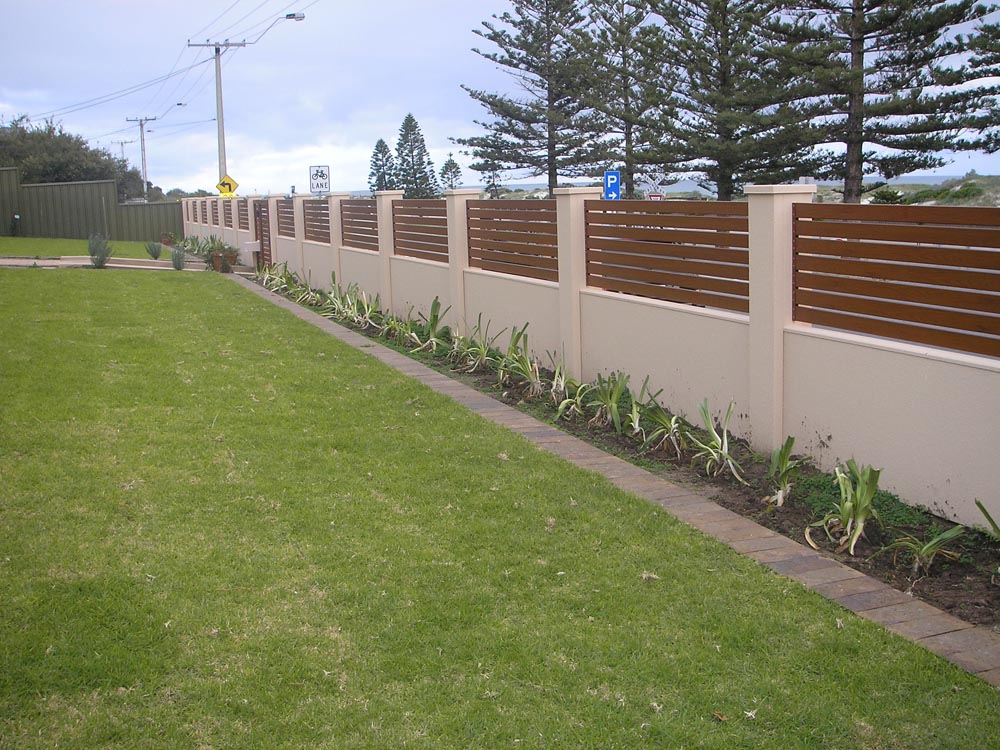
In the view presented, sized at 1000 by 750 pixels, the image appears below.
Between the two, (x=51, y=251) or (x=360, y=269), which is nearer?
(x=360, y=269)

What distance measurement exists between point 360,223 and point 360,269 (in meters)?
Answer: 0.66

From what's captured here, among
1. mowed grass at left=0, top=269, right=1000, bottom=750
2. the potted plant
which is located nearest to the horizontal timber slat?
mowed grass at left=0, top=269, right=1000, bottom=750

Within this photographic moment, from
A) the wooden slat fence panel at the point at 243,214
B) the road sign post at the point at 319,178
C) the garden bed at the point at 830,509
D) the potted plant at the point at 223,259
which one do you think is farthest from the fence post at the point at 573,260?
the road sign post at the point at 319,178

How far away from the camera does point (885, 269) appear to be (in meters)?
5.30

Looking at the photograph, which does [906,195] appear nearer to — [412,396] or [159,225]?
[412,396]

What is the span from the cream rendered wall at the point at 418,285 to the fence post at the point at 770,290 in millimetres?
5655

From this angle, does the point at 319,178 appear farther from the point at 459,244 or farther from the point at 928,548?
the point at 928,548

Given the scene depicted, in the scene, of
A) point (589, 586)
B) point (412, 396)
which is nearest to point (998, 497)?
point (589, 586)

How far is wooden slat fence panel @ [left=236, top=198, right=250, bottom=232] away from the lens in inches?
972

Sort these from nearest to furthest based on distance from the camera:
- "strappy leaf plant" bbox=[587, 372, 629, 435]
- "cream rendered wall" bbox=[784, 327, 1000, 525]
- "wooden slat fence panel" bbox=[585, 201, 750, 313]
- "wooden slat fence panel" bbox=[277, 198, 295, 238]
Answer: "cream rendered wall" bbox=[784, 327, 1000, 525] → "wooden slat fence panel" bbox=[585, 201, 750, 313] → "strappy leaf plant" bbox=[587, 372, 629, 435] → "wooden slat fence panel" bbox=[277, 198, 295, 238]

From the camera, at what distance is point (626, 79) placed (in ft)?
104

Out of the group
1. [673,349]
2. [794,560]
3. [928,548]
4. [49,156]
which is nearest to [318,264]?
[673,349]

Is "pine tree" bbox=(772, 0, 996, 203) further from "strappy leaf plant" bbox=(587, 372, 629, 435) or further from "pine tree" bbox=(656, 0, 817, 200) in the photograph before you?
"strappy leaf plant" bbox=(587, 372, 629, 435)

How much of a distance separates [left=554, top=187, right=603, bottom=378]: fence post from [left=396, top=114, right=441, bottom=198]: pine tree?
3587 centimetres
